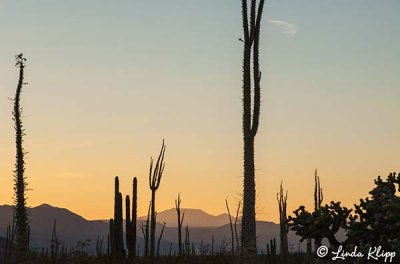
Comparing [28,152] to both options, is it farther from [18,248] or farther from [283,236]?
[283,236]

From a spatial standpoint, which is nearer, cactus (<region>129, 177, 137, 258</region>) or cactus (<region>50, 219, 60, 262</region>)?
cactus (<region>129, 177, 137, 258</region>)

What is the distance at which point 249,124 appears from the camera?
19.9 meters

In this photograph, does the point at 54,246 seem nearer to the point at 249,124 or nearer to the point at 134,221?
the point at 134,221

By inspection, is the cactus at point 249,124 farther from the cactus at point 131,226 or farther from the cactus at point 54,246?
the cactus at point 54,246

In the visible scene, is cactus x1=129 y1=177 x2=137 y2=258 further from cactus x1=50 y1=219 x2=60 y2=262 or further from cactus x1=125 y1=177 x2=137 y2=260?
cactus x1=50 y1=219 x2=60 y2=262

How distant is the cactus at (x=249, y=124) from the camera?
1942cm

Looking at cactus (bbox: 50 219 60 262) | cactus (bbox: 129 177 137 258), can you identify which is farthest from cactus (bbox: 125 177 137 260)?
cactus (bbox: 50 219 60 262)

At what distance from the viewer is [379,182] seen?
474 inches

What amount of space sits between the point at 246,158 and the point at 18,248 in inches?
298

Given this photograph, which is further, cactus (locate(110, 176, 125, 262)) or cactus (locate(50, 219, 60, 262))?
cactus (locate(50, 219, 60, 262))

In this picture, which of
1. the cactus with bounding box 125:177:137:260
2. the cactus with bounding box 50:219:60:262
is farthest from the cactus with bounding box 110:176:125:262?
the cactus with bounding box 50:219:60:262

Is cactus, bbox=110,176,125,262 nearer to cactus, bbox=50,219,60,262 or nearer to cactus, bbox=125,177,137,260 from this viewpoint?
cactus, bbox=125,177,137,260

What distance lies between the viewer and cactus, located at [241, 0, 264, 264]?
63.7 feet

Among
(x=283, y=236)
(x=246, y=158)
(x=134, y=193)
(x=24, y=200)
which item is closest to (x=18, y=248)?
(x=24, y=200)
